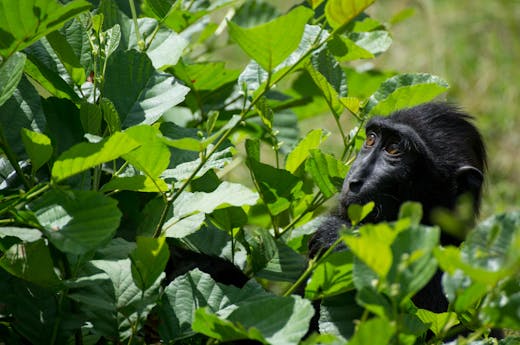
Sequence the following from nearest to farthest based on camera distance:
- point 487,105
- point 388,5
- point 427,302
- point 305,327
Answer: point 305,327
point 427,302
point 487,105
point 388,5

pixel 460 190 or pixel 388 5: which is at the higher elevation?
pixel 460 190

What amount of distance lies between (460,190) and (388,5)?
254 inches

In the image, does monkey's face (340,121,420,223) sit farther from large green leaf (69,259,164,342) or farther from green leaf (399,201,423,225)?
green leaf (399,201,423,225)

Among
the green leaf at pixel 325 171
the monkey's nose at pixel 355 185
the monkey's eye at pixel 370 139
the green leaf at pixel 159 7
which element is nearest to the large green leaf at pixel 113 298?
the green leaf at pixel 325 171

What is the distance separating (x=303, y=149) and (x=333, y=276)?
31.3 inches

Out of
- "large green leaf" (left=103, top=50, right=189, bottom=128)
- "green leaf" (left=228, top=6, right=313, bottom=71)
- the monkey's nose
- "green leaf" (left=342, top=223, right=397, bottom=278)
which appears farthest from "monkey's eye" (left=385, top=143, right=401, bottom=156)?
"green leaf" (left=342, top=223, right=397, bottom=278)

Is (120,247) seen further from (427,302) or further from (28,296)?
(427,302)

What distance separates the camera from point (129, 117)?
8.61 feet

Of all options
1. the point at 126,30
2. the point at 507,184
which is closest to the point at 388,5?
the point at 507,184

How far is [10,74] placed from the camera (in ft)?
7.00

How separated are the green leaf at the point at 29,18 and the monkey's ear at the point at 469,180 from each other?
2.22 meters

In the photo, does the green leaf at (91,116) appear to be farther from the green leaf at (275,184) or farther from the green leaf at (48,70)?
the green leaf at (275,184)

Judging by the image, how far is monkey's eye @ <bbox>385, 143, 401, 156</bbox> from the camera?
3805 mm

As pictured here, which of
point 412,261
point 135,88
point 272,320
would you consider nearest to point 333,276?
point 272,320
